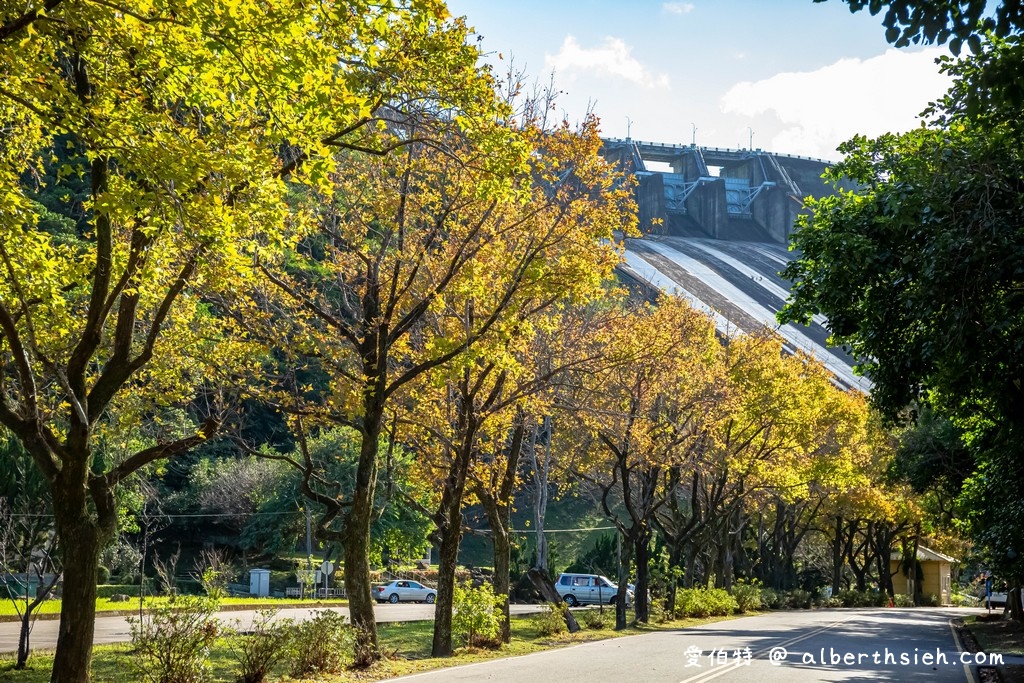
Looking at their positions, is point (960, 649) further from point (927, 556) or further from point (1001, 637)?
point (927, 556)

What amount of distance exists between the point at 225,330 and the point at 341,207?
355 centimetres

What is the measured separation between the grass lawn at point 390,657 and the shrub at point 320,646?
20 centimetres

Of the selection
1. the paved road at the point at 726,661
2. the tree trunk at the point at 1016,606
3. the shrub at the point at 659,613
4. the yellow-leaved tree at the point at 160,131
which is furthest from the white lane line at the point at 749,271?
the yellow-leaved tree at the point at 160,131

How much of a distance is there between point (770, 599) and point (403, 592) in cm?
1801

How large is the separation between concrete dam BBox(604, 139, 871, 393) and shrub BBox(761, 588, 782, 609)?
104ft

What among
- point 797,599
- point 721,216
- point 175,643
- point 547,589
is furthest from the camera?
point 721,216

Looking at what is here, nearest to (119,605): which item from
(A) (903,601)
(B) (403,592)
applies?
(B) (403,592)

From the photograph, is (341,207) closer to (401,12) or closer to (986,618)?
(401,12)

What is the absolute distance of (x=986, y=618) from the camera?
38.8 meters

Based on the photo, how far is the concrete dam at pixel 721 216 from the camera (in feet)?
273

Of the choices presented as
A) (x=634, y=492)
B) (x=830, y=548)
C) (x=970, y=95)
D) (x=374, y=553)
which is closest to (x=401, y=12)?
(x=970, y=95)

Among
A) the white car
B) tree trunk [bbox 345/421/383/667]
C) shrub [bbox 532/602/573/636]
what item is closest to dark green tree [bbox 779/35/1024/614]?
tree trunk [bbox 345/421/383/667]

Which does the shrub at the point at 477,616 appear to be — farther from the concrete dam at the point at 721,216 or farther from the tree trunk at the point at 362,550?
the concrete dam at the point at 721,216

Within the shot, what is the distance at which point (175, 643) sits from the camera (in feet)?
36.6
